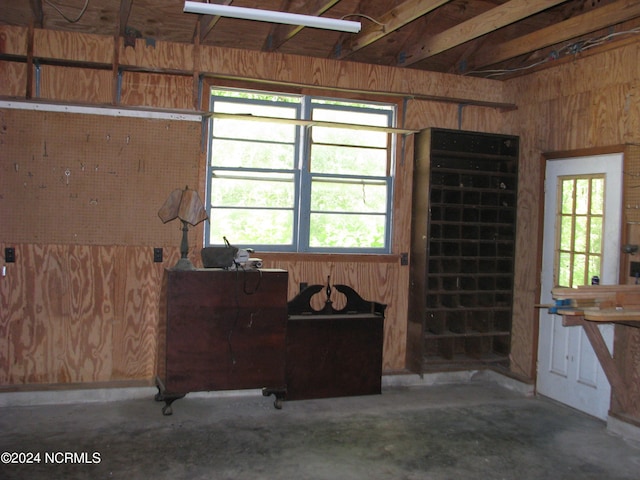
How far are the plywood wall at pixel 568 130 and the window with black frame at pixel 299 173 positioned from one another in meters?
1.18

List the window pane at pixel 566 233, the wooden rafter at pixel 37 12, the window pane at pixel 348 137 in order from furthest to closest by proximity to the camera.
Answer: the window pane at pixel 348 137
the window pane at pixel 566 233
the wooden rafter at pixel 37 12

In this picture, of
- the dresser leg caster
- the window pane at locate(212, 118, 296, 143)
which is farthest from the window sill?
the dresser leg caster

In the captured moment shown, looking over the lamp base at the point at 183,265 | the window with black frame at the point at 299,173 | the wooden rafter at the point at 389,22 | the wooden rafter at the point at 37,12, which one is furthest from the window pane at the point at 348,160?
the wooden rafter at the point at 37,12

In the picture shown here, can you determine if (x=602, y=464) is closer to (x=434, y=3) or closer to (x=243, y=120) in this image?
(x=434, y=3)

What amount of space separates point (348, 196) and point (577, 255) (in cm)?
188

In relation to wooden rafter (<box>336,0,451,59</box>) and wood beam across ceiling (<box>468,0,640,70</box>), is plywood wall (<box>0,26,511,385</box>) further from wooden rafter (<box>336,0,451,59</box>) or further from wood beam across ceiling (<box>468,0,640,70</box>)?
wood beam across ceiling (<box>468,0,640,70</box>)

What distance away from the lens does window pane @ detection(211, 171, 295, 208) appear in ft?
15.3

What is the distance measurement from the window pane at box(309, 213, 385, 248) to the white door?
1407 millimetres

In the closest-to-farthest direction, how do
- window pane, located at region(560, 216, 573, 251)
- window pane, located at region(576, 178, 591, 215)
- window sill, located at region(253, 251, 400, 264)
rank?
window pane, located at region(576, 178, 591, 215) < window pane, located at region(560, 216, 573, 251) < window sill, located at region(253, 251, 400, 264)

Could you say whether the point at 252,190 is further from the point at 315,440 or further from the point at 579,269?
the point at 579,269

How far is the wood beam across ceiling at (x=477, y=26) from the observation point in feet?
12.0

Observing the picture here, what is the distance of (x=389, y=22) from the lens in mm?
4176

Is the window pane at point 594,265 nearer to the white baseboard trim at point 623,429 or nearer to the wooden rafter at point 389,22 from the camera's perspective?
the white baseboard trim at point 623,429

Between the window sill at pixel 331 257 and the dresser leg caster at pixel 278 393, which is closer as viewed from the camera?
the dresser leg caster at pixel 278 393
